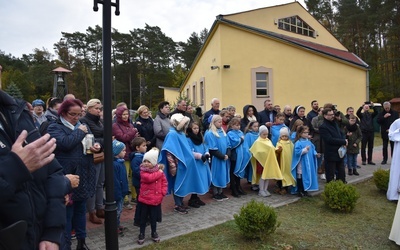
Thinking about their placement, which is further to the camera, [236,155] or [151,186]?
[236,155]

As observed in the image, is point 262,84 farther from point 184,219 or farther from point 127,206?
point 184,219

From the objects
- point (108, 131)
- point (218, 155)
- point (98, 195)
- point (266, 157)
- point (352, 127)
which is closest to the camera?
point (108, 131)

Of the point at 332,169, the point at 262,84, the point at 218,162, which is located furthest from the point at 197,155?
the point at 262,84

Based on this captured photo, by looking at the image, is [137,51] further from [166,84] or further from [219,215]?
[219,215]

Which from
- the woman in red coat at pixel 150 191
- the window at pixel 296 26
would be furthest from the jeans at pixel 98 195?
the window at pixel 296 26

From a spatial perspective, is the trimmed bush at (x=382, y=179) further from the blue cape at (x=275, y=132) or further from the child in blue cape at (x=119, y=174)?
the child in blue cape at (x=119, y=174)

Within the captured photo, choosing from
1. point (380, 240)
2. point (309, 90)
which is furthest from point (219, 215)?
point (309, 90)

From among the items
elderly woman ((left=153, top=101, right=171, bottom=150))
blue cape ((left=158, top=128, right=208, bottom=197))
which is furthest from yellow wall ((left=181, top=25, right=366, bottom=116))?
blue cape ((left=158, top=128, right=208, bottom=197))

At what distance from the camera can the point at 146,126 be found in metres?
6.74

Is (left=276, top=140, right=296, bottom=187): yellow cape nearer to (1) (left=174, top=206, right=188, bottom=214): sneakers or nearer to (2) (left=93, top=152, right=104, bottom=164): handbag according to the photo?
(1) (left=174, top=206, right=188, bottom=214): sneakers

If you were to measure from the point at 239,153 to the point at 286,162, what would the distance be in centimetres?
111

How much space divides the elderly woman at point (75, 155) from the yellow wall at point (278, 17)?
16485 mm

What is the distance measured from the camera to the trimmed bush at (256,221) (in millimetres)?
4297

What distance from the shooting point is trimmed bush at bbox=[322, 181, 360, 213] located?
18.4 feet
